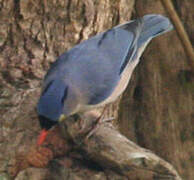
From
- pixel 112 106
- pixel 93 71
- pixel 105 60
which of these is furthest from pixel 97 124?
pixel 112 106

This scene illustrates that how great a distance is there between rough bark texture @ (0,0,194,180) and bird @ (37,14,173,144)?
6.4 inches

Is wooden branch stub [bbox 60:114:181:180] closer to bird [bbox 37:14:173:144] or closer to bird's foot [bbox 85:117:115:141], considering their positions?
bird's foot [bbox 85:117:115:141]

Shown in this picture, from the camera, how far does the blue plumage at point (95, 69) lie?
284 centimetres

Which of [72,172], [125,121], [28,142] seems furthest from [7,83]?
[125,121]

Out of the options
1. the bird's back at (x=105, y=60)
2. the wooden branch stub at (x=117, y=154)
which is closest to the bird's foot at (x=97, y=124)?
the wooden branch stub at (x=117, y=154)

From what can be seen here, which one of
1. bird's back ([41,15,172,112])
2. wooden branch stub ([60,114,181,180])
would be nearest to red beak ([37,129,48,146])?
wooden branch stub ([60,114,181,180])

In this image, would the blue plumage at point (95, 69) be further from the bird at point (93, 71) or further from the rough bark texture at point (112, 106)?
the rough bark texture at point (112, 106)

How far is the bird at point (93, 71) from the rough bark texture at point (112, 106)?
162 mm

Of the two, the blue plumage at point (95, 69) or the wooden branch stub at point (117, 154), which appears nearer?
the wooden branch stub at point (117, 154)

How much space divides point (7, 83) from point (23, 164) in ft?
1.91

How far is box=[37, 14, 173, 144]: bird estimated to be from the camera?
2.76 meters

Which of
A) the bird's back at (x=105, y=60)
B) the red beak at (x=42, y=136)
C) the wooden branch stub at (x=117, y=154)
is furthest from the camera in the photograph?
the bird's back at (x=105, y=60)

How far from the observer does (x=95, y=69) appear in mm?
3221

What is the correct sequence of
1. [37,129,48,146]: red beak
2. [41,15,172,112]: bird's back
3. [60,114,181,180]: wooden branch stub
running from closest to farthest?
[60,114,181,180]: wooden branch stub, [37,129,48,146]: red beak, [41,15,172,112]: bird's back
